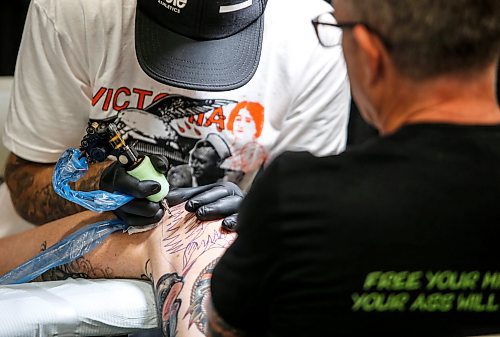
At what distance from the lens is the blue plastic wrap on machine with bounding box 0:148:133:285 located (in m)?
1.53

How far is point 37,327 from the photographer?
134cm

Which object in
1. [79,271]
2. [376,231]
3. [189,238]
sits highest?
[376,231]

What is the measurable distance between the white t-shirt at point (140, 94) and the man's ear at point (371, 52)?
80 cm

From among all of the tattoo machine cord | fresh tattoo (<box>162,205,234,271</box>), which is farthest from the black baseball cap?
fresh tattoo (<box>162,205,234,271</box>)

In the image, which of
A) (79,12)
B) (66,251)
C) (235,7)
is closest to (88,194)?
(66,251)

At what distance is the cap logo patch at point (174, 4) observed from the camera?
1.62 metres

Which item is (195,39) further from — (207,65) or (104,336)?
(104,336)

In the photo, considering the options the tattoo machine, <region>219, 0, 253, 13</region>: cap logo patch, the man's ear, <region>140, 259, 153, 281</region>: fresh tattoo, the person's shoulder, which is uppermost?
the man's ear

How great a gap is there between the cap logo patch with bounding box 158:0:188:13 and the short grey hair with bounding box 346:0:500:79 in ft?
2.57

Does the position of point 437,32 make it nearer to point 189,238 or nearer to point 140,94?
point 189,238

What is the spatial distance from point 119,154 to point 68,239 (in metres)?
0.21

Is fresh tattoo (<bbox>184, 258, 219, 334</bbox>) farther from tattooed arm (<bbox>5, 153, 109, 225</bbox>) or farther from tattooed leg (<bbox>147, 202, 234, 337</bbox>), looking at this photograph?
tattooed arm (<bbox>5, 153, 109, 225</bbox>)

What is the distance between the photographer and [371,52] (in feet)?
2.94

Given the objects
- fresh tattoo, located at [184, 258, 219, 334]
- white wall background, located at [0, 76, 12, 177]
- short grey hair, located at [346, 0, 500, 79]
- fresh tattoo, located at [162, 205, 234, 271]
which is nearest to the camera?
short grey hair, located at [346, 0, 500, 79]
